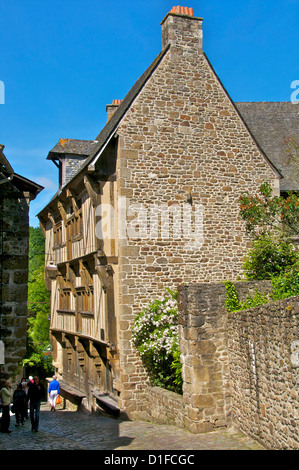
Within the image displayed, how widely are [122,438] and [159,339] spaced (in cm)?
239

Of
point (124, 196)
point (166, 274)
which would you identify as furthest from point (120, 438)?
point (124, 196)

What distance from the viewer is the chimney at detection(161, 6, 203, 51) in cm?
1265

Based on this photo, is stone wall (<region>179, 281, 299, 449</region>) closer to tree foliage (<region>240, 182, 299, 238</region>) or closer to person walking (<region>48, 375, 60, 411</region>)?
tree foliage (<region>240, 182, 299, 238</region>)

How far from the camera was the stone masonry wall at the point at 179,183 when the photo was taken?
11555 mm

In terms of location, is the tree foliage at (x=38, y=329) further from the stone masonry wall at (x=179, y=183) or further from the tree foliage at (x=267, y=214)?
the tree foliage at (x=267, y=214)

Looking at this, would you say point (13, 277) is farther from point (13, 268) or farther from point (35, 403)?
point (35, 403)

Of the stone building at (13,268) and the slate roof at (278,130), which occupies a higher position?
the slate roof at (278,130)

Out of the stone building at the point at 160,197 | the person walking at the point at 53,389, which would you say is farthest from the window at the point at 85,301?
the person walking at the point at 53,389

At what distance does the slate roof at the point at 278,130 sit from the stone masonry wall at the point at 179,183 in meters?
1.18

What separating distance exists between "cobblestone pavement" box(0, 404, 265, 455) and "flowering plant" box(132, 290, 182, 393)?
3.77 ft

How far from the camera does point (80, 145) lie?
16.7 metres

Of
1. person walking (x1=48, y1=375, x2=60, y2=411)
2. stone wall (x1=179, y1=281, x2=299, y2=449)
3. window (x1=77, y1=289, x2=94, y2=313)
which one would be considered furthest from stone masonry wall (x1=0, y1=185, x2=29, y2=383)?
person walking (x1=48, y1=375, x2=60, y2=411)
